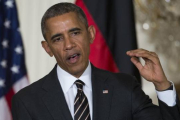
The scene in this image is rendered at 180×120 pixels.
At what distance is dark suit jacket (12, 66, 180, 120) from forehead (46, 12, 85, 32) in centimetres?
29

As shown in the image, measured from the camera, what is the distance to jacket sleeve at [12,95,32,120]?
1.93 meters

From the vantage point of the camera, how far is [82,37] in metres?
2.07

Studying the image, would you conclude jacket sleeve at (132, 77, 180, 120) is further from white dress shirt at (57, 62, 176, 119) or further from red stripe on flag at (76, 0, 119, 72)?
red stripe on flag at (76, 0, 119, 72)

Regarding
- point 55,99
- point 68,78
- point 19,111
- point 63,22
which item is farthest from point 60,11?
point 19,111

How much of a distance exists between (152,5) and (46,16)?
8.21ft

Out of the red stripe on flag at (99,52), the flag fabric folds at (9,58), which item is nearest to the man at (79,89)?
the flag fabric folds at (9,58)

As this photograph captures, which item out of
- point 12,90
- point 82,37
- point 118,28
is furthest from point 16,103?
point 118,28

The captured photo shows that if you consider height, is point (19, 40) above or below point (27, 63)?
above

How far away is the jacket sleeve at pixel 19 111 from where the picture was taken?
1928 mm

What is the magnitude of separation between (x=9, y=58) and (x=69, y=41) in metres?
1.54

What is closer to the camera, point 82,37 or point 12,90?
point 82,37

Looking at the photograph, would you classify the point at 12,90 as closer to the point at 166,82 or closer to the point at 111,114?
the point at 111,114

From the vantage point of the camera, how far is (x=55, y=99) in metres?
1.99

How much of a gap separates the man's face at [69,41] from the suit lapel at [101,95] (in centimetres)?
11
